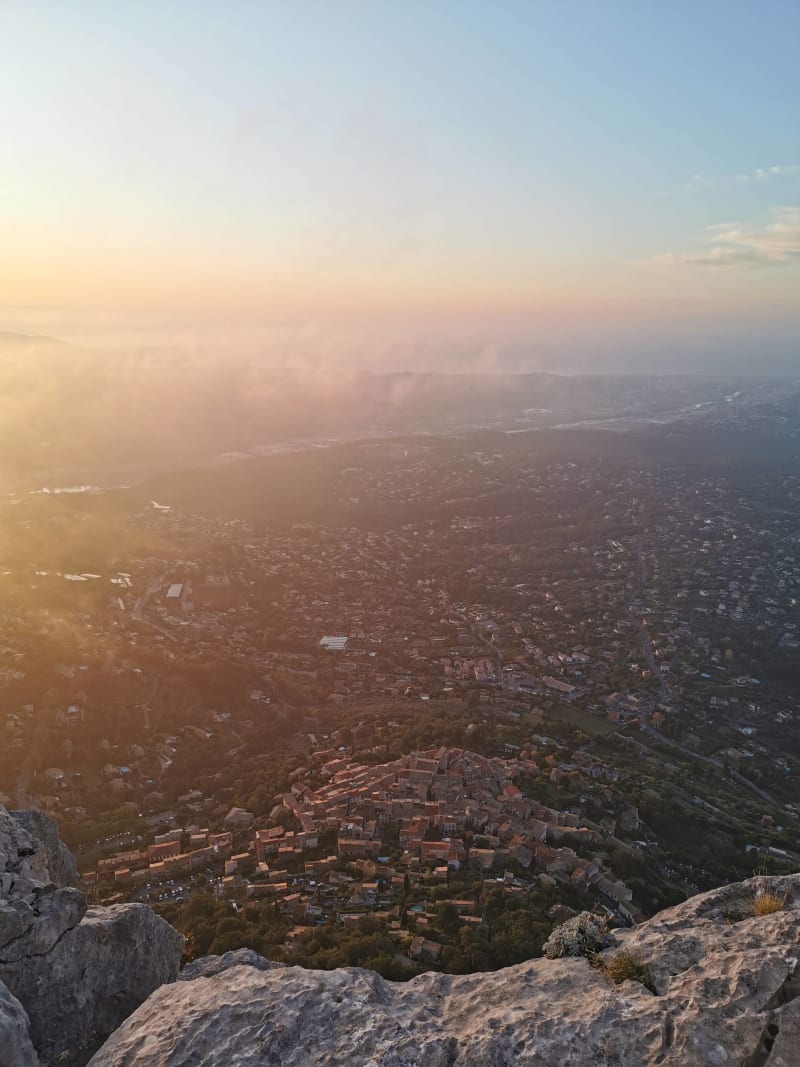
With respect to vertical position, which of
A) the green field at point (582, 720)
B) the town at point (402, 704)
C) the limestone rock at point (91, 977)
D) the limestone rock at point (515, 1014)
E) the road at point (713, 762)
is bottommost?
the road at point (713, 762)

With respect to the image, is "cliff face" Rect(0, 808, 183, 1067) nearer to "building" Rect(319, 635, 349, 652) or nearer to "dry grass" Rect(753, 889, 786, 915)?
"dry grass" Rect(753, 889, 786, 915)

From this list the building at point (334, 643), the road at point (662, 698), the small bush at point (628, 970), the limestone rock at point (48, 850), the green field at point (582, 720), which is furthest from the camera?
the building at point (334, 643)

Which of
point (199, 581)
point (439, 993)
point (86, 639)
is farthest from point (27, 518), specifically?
point (439, 993)

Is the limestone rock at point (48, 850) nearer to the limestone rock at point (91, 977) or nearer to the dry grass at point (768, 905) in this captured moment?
the limestone rock at point (91, 977)

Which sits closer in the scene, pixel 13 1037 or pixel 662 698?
pixel 13 1037

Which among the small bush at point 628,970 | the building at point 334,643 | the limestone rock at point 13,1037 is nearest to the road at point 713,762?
the building at point 334,643

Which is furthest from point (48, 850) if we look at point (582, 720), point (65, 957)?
point (582, 720)

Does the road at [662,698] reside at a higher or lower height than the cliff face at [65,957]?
lower

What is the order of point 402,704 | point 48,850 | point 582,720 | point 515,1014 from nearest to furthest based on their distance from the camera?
point 515,1014 < point 48,850 < point 582,720 < point 402,704

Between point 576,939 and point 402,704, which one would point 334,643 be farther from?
point 576,939

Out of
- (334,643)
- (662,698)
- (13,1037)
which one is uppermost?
(13,1037)
